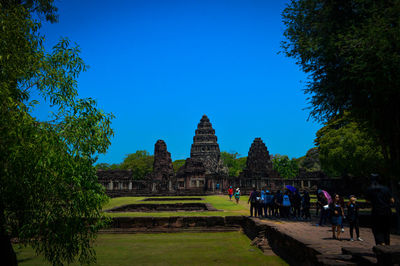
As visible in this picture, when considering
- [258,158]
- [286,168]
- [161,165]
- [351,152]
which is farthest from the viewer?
[286,168]

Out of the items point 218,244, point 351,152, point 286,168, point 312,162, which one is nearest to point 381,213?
point 218,244

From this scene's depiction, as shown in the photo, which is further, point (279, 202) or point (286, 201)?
point (279, 202)

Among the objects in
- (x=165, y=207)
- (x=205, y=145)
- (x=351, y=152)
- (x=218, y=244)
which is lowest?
(x=218, y=244)

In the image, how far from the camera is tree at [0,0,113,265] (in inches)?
208

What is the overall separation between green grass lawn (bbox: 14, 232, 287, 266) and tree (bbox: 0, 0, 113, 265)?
2408mm

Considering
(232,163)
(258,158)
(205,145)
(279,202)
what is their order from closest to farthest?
(279,202)
(258,158)
(205,145)
(232,163)

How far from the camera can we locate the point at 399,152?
10477 millimetres

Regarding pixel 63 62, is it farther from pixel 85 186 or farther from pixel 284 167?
Answer: pixel 284 167

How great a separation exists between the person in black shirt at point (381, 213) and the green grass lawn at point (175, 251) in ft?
8.70

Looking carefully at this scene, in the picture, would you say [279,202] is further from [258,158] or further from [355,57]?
[258,158]

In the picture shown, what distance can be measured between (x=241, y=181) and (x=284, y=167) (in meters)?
35.9

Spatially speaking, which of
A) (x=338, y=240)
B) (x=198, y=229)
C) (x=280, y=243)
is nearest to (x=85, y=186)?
(x=280, y=243)

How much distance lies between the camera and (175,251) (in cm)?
902

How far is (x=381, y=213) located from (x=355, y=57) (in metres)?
7.33
